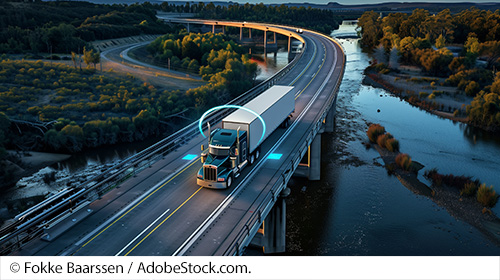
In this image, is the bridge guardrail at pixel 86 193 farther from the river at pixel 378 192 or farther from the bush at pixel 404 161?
the bush at pixel 404 161

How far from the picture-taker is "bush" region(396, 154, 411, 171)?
4991 cm

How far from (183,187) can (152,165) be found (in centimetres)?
571

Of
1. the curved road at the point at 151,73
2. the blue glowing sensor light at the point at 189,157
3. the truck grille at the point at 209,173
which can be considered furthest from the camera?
the curved road at the point at 151,73

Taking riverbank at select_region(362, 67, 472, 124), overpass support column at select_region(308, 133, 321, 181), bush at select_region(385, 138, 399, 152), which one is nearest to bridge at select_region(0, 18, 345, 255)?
overpass support column at select_region(308, 133, 321, 181)

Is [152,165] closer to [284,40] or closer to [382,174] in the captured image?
[382,174]

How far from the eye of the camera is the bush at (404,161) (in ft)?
164

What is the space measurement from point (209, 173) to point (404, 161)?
97.4ft

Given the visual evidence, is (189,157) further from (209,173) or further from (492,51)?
(492,51)

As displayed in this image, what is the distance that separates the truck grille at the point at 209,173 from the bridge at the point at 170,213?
95cm

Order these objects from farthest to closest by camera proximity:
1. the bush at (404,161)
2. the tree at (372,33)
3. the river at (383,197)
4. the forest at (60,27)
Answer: the tree at (372,33) → the forest at (60,27) → the bush at (404,161) → the river at (383,197)

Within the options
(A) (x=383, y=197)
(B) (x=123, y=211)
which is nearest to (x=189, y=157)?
(B) (x=123, y=211)

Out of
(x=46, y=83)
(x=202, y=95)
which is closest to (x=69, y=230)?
(x=202, y=95)

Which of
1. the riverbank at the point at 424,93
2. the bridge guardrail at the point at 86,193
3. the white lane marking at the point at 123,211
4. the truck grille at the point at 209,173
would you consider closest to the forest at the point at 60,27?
the bridge guardrail at the point at 86,193

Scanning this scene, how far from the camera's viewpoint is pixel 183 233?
80.0 feet
